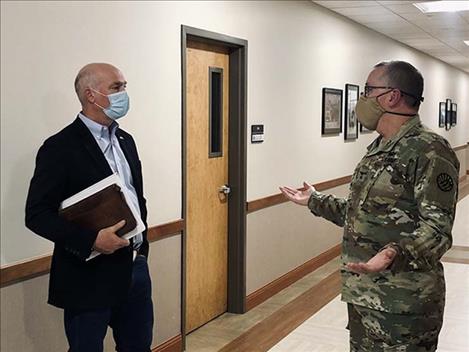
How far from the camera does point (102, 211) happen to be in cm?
236

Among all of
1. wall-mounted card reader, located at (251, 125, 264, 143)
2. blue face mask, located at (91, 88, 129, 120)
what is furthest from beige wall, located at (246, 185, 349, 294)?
blue face mask, located at (91, 88, 129, 120)

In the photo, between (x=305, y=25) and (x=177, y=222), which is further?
(x=305, y=25)

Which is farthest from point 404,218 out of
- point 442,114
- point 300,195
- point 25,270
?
point 442,114

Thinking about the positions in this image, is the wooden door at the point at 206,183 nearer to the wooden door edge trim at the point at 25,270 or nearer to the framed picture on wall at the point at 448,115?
the wooden door edge trim at the point at 25,270

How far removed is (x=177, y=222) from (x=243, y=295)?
1.18m

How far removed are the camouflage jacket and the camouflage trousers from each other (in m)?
0.03

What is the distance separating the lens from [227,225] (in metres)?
4.71

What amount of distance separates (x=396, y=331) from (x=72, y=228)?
1201mm

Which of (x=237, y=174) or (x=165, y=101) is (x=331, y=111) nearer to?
(x=237, y=174)

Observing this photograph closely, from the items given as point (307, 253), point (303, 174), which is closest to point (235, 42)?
point (303, 174)

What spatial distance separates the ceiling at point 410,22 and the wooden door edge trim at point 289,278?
2467mm

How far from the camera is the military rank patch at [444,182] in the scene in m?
2.00

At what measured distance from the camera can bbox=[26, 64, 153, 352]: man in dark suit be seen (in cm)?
234

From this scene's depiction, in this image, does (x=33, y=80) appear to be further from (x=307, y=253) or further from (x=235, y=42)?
(x=307, y=253)
